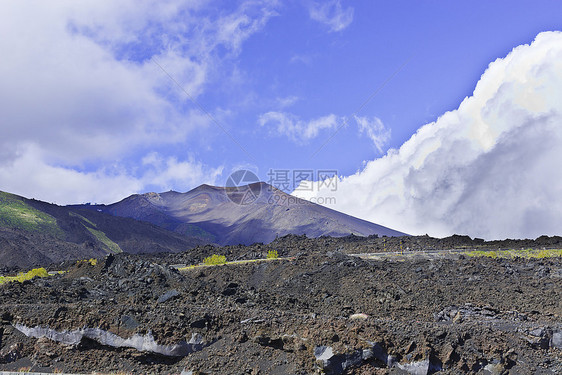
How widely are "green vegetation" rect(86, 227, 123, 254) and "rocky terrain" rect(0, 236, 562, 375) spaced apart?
82897 mm

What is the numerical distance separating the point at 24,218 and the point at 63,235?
28.5ft

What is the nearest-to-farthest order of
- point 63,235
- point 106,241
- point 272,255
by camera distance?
1. point 272,255
2. point 63,235
3. point 106,241

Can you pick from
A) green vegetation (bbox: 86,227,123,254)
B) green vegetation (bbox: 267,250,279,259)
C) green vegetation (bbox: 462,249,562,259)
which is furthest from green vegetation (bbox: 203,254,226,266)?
green vegetation (bbox: 86,227,123,254)

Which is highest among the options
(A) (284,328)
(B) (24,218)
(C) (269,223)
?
(C) (269,223)

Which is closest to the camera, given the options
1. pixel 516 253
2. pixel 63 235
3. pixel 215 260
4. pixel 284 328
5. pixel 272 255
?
pixel 284 328

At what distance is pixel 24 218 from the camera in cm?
10100

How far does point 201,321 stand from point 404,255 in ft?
92.6

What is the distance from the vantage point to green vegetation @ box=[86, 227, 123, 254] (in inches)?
4291

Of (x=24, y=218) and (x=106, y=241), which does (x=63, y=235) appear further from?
(x=106, y=241)

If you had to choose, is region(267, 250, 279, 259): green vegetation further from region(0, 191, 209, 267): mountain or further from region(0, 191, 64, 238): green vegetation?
region(0, 191, 64, 238): green vegetation

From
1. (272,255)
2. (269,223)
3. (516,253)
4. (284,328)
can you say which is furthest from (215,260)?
(269,223)

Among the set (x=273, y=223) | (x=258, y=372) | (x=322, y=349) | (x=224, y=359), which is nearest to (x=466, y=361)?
(x=322, y=349)

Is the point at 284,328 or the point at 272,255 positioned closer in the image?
the point at 284,328

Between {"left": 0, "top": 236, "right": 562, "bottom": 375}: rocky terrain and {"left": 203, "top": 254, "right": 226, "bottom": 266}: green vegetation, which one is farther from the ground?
{"left": 203, "top": 254, "right": 226, "bottom": 266}: green vegetation
